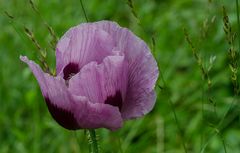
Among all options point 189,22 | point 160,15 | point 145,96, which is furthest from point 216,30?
point 145,96

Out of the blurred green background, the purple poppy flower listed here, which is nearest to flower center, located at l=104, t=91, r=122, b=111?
the purple poppy flower

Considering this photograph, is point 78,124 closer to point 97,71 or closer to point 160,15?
point 97,71

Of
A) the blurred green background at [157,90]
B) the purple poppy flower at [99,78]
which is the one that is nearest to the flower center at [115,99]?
the purple poppy flower at [99,78]

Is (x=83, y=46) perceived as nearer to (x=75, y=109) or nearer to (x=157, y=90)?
(x=75, y=109)

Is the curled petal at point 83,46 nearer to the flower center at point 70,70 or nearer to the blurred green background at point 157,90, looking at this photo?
the flower center at point 70,70

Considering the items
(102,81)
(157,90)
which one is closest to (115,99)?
(102,81)

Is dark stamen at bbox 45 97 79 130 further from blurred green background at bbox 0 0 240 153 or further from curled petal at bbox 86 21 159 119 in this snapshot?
blurred green background at bbox 0 0 240 153
